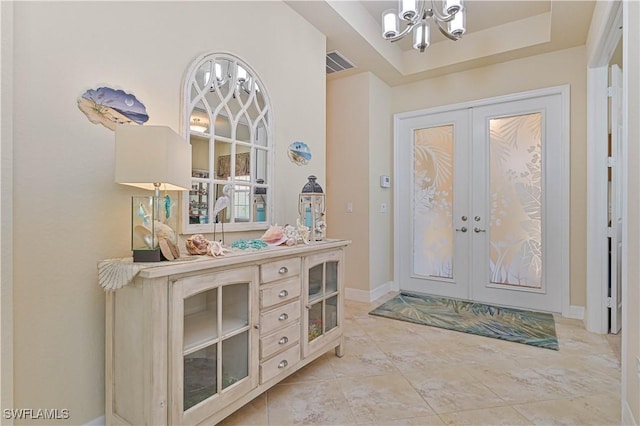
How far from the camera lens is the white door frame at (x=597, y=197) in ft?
9.78

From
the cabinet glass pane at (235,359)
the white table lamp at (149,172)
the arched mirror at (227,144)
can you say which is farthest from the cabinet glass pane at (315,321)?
the white table lamp at (149,172)

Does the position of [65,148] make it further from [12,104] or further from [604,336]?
[604,336]

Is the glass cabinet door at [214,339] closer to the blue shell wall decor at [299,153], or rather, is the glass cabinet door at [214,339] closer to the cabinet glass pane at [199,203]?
the cabinet glass pane at [199,203]

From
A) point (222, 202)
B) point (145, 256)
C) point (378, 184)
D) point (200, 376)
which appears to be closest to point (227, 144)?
point (222, 202)

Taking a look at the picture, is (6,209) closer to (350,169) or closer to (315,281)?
(315,281)

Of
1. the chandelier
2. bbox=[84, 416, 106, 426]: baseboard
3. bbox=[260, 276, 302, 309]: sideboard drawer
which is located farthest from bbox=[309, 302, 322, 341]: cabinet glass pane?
the chandelier

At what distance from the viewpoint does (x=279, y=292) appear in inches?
75.5

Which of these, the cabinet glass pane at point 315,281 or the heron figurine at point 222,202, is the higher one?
the heron figurine at point 222,202

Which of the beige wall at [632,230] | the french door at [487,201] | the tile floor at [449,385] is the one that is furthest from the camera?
the french door at [487,201]

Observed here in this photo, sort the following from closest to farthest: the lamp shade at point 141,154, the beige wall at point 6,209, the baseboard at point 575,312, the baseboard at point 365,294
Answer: the beige wall at point 6,209, the lamp shade at point 141,154, the baseboard at point 575,312, the baseboard at point 365,294

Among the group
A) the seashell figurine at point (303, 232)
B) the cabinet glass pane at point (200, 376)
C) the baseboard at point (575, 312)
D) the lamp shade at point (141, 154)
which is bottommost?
the baseboard at point (575, 312)

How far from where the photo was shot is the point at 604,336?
289cm

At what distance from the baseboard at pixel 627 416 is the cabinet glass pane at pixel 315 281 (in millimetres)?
1659

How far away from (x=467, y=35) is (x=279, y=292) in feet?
11.6
